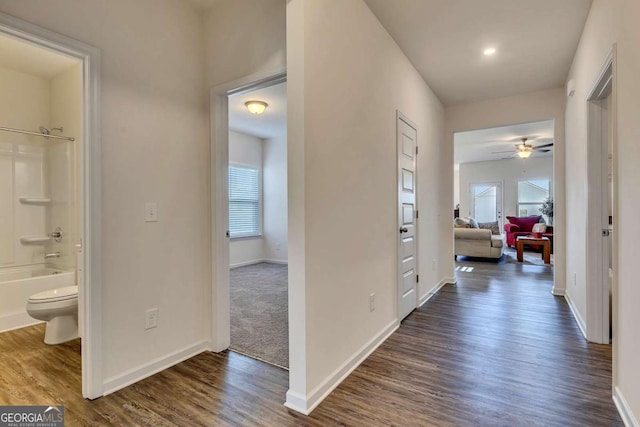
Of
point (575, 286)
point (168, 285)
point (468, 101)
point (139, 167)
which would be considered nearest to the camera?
point (139, 167)

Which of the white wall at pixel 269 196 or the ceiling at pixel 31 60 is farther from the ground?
the ceiling at pixel 31 60

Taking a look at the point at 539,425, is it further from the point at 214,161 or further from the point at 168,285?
the point at 214,161

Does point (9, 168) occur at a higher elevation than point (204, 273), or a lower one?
higher

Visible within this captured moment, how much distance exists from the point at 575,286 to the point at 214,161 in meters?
3.77

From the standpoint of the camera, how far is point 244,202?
6.58m

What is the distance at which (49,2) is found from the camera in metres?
1.73

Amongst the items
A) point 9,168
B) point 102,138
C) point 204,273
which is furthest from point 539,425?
point 9,168

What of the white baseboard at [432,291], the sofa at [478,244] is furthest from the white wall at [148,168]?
the sofa at [478,244]

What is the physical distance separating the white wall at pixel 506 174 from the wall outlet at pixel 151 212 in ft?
33.3

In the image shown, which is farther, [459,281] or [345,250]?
[459,281]

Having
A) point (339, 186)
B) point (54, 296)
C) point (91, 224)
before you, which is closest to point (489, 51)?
point (339, 186)

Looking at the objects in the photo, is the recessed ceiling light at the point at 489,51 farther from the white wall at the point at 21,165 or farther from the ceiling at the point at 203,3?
the white wall at the point at 21,165

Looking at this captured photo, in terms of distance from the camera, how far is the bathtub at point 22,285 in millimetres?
3010

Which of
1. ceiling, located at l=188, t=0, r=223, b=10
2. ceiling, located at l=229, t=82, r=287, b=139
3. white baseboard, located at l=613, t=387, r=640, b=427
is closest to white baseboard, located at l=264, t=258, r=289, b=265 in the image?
ceiling, located at l=229, t=82, r=287, b=139
